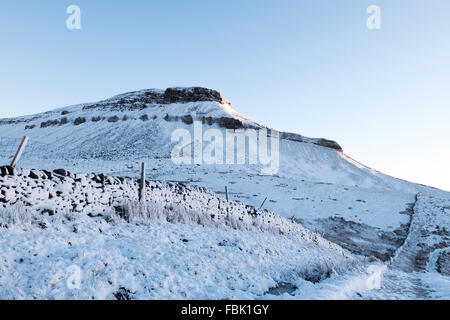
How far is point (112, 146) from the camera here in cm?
4916

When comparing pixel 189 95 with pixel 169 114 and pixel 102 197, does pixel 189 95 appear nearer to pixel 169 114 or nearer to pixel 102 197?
pixel 169 114

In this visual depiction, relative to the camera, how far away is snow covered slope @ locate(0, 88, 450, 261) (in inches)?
788

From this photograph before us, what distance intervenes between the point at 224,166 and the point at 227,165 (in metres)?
0.75

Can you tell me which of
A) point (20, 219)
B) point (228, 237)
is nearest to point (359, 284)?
point (228, 237)

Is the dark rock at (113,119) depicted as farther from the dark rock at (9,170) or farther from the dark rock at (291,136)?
the dark rock at (9,170)

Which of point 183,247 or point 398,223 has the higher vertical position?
point 183,247

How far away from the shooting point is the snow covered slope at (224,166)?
20016mm

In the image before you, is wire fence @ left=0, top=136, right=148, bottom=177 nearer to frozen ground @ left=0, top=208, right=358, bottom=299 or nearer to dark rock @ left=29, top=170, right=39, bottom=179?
dark rock @ left=29, top=170, right=39, bottom=179

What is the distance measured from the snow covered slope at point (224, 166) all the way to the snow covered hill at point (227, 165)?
0.10m

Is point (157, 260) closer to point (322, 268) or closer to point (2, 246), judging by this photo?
point (2, 246)

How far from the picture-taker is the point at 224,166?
36.8 meters

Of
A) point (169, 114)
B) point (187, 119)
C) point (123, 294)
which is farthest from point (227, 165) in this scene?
point (123, 294)

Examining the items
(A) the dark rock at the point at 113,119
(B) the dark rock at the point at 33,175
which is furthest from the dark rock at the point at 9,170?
(A) the dark rock at the point at 113,119
